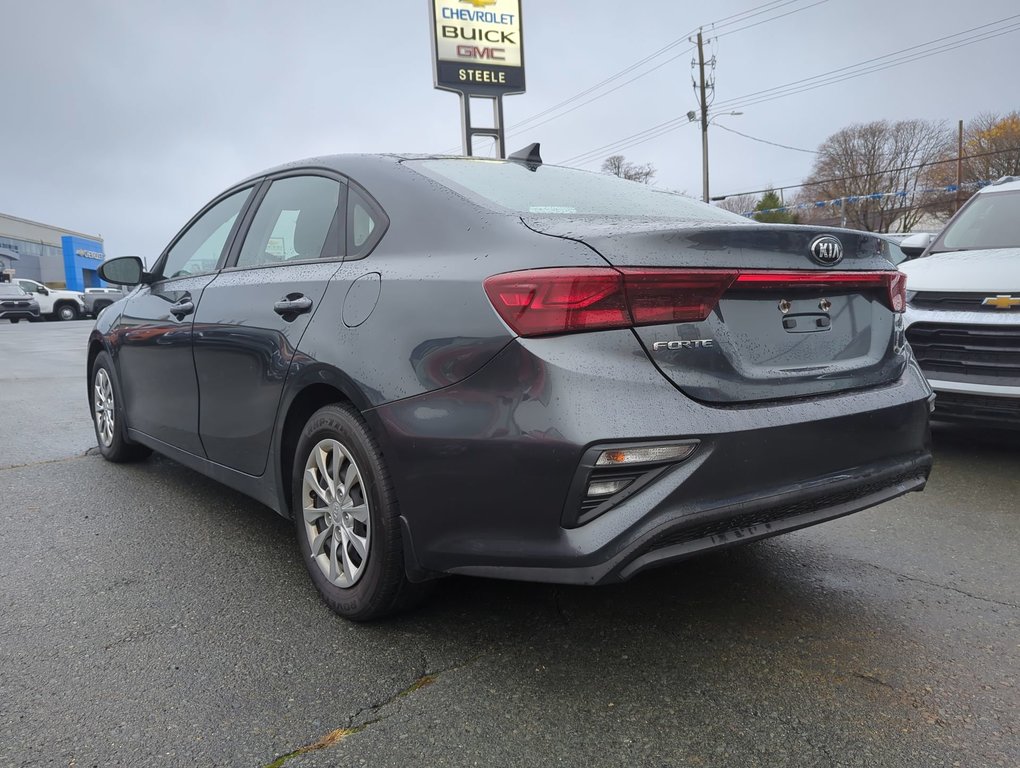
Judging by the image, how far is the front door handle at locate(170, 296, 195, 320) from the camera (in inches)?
141

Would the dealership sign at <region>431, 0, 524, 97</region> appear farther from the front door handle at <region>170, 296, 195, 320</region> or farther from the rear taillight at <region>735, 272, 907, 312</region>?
the rear taillight at <region>735, 272, 907, 312</region>

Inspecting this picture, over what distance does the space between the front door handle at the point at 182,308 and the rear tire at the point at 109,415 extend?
1.06 meters

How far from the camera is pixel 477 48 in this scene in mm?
17578

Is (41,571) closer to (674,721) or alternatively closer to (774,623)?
(674,721)

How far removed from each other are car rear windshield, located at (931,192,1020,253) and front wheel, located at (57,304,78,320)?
124ft

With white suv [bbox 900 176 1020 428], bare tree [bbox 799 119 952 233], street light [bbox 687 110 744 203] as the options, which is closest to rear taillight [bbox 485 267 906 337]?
white suv [bbox 900 176 1020 428]

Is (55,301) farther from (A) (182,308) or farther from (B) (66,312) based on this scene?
(A) (182,308)

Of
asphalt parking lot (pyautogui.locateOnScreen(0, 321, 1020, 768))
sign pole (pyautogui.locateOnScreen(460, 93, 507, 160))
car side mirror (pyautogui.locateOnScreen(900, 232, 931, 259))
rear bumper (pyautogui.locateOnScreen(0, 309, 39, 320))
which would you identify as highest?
sign pole (pyautogui.locateOnScreen(460, 93, 507, 160))

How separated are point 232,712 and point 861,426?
195 cm

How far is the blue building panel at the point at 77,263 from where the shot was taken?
73.9 meters

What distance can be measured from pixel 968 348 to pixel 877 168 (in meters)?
61.4

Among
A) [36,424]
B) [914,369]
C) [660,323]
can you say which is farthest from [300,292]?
[36,424]

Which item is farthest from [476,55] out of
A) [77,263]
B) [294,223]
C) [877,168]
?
[77,263]

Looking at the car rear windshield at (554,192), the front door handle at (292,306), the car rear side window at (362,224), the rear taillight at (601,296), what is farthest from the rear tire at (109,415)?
the rear taillight at (601,296)
